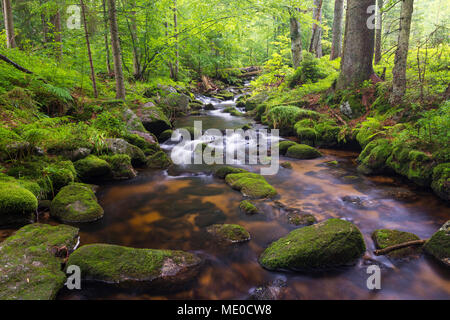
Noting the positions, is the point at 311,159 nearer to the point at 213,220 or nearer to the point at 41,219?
the point at 213,220

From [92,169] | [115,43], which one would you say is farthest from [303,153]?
[115,43]

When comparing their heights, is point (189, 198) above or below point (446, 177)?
below

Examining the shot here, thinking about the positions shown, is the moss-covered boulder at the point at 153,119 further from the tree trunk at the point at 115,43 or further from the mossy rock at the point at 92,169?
the mossy rock at the point at 92,169

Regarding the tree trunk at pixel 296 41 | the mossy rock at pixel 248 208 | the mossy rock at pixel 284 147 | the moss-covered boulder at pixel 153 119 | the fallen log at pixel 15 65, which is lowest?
the mossy rock at pixel 248 208

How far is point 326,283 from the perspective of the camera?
313cm

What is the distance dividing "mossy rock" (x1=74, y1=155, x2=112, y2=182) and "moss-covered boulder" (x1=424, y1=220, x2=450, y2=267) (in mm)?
6249

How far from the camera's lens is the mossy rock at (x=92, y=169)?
18.8ft

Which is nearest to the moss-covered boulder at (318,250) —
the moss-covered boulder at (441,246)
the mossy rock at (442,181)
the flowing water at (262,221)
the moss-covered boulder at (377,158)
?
the flowing water at (262,221)

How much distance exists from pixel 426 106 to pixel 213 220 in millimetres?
6123

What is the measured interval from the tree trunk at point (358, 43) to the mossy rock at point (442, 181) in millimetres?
4952

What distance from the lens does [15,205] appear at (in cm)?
376

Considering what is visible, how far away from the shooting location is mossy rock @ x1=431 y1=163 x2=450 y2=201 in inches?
186

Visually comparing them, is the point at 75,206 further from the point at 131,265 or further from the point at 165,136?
the point at 165,136

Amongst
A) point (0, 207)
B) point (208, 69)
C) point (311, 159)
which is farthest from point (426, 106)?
point (208, 69)
